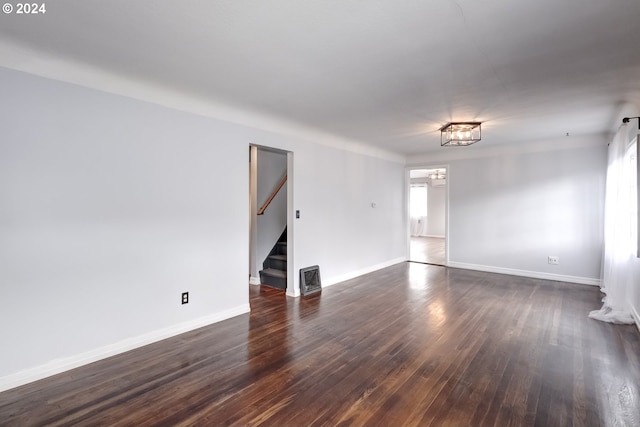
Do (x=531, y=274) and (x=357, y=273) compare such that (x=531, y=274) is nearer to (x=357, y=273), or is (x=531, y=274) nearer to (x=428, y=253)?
(x=428, y=253)

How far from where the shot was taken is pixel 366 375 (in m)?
2.26

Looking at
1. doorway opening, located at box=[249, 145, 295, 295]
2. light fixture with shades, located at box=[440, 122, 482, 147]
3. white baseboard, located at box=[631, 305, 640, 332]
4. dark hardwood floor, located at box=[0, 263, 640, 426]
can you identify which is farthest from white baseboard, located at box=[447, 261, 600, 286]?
doorway opening, located at box=[249, 145, 295, 295]

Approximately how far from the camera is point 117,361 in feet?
8.09

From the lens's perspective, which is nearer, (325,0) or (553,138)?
(325,0)

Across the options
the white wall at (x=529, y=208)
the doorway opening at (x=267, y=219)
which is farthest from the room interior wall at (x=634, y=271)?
the doorway opening at (x=267, y=219)

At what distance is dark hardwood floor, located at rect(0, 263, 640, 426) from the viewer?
183cm

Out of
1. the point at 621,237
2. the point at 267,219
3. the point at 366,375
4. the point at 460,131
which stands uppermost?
the point at 460,131

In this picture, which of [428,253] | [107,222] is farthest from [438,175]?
[107,222]

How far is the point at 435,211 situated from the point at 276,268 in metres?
8.78

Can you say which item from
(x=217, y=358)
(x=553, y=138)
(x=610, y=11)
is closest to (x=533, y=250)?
(x=553, y=138)

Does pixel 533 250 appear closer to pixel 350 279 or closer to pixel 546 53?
pixel 350 279

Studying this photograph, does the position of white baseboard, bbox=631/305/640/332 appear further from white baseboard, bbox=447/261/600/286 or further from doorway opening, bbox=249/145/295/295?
doorway opening, bbox=249/145/295/295

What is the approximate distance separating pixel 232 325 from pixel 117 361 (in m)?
1.04

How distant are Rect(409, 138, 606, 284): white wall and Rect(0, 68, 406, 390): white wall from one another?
13.3ft
